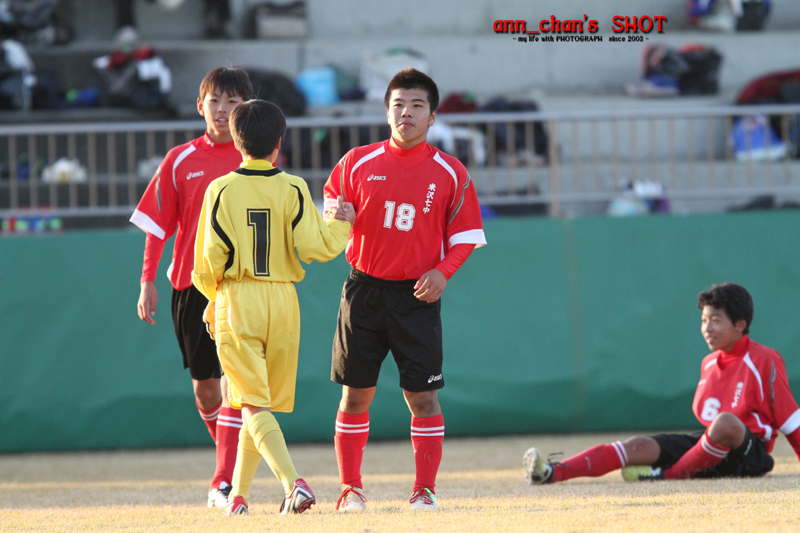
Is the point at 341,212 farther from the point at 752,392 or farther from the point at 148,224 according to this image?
the point at 752,392

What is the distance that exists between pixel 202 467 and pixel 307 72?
6.43m

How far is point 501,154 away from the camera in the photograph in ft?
32.0

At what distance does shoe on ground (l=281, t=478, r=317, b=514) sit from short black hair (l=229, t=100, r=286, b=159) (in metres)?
1.36

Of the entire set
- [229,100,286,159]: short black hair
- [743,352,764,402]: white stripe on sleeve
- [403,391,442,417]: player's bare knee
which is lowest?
[743,352,764,402]: white stripe on sleeve

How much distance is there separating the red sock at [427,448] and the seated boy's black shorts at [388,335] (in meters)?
0.16

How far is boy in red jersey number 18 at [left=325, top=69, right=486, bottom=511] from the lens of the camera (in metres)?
3.71

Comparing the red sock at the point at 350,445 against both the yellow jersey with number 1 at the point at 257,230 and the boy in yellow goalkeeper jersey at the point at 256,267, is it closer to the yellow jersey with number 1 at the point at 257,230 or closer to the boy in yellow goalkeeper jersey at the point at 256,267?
the boy in yellow goalkeeper jersey at the point at 256,267

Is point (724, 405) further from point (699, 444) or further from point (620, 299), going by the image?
point (620, 299)

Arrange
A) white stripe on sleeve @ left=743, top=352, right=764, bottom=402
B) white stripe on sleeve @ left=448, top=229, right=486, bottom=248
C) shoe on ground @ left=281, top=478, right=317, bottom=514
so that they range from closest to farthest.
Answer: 1. shoe on ground @ left=281, top=478, right=317, bottom=514
2. white stripe on sleeve @ left=448, top=229, right=486, bottom=248
3. white stripe on sleeve @ left=743, top=352, right=764, bottom=402

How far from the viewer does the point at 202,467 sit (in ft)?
19.5

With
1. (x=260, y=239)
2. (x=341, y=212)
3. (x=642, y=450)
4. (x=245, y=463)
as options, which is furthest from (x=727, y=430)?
(x=260, y=239)

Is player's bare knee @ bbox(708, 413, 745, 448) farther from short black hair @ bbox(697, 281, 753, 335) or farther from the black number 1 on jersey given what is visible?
the black number 1 on jersey

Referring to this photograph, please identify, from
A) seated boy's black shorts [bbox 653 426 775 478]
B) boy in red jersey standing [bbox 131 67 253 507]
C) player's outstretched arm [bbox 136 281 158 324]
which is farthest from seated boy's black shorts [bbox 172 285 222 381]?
seated boy's black shorts [bbox 653 426 775 478]

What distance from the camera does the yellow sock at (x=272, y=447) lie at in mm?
3344
